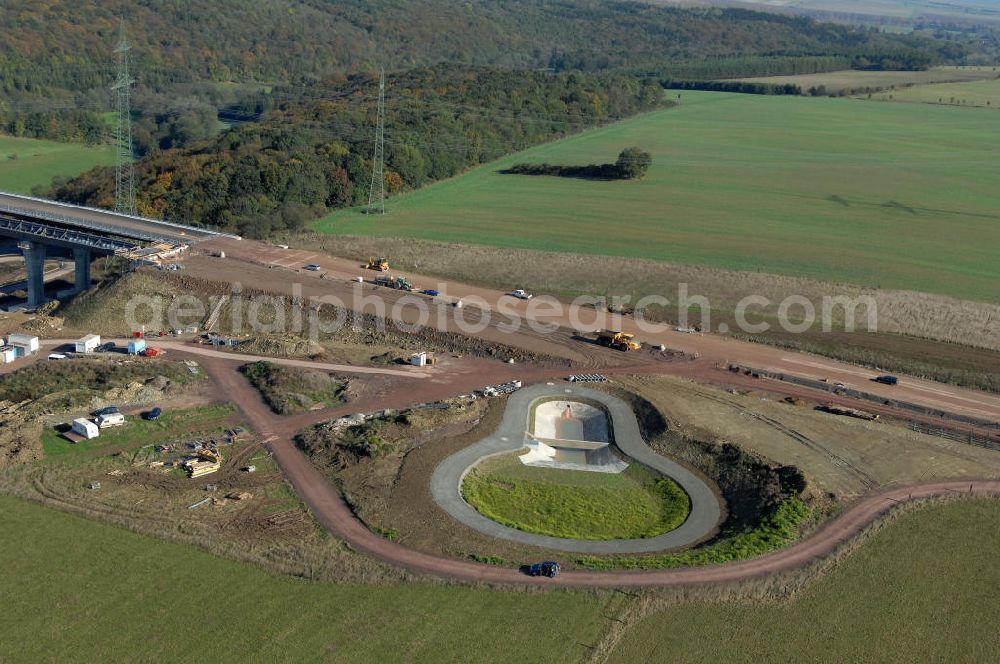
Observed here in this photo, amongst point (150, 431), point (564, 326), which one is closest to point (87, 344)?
point (150, 431)

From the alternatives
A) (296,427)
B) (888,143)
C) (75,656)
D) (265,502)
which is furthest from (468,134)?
(75,656)

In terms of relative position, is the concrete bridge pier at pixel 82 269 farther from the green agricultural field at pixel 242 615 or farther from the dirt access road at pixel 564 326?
the green agricultural field at pixel 242 615

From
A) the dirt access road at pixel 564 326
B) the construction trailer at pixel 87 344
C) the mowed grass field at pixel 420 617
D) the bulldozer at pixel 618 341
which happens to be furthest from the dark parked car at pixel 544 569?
the construction trailer at pixel 87 344

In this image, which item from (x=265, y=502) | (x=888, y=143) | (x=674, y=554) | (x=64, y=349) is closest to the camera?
(x=674, y=554)

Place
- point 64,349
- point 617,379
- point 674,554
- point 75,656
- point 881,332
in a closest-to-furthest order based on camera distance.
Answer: point 75,656 → point 674,554 → point 617,379 → point 64,349 → point 881,332

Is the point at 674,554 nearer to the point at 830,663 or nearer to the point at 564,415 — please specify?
the point at 830,663

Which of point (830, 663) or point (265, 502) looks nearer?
point (830, 663)
